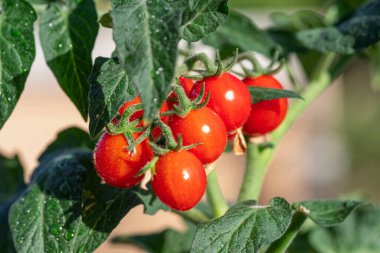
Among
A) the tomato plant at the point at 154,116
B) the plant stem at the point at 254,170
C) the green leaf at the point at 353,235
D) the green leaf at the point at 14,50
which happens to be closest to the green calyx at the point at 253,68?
the tomato plant at the point at 154,116

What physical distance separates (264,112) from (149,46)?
0.87 feet

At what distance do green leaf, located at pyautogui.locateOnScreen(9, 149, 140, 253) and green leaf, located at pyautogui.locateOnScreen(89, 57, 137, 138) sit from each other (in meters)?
0.15

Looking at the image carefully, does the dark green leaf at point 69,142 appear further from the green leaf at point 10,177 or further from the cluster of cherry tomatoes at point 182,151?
the cluster of cherry tomatoes at point 182,151

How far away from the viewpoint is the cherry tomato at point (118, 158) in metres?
0.69

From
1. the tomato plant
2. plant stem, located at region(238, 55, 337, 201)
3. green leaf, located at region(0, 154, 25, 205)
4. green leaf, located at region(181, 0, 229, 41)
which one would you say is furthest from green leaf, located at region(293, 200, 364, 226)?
green leaf, located at region(0, 154, 25, 205)

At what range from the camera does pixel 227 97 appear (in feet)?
2.36

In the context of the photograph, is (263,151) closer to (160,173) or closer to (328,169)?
(160,173)

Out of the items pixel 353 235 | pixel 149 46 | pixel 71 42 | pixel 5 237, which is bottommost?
pixel 353 235

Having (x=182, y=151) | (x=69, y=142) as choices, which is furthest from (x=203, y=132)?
(x=69, y=142)

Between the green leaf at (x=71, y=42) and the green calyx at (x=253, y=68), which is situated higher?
Result: the green leaf at (x=71, y=42)

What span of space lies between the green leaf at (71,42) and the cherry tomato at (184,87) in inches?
3.7

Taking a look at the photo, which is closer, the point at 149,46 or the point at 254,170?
the point at 149,46

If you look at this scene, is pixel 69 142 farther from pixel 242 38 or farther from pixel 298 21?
pixel 298 21

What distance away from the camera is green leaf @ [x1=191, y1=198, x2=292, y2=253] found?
2.28 ft
